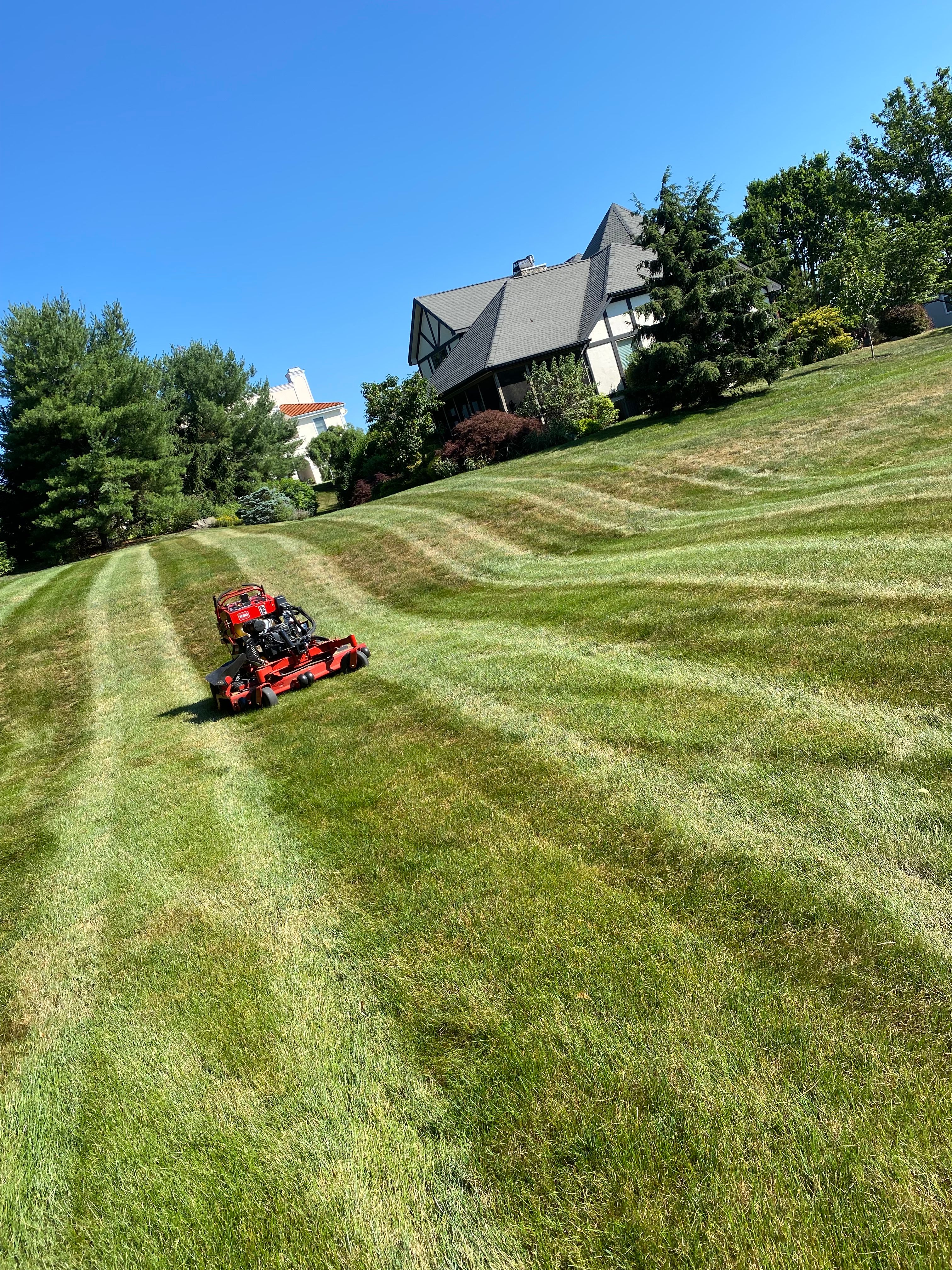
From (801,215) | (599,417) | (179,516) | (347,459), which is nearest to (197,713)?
(599,417)

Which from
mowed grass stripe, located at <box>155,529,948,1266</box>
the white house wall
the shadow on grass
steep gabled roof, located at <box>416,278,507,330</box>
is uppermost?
steep gabled roof, located at <box>416,278,507,330</box>

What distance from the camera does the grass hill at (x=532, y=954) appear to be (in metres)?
2.53

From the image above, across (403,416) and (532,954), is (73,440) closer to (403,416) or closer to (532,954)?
(403,416)

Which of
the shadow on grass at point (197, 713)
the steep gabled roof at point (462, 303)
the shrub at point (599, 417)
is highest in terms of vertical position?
the steep gabled roof at point (462, 303)

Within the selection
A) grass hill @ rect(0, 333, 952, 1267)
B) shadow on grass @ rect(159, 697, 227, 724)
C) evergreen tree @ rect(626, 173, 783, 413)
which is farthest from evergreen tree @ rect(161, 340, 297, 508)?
grass hill @ rect(0, 333, 952, 1267)

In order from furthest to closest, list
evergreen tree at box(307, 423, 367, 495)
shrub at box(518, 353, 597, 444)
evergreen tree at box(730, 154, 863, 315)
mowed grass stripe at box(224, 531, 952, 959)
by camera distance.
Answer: evergreen tree at box(730, 154, 863, 315), evergreen tree at box(307, 423, 367, 495), shrub at box(518, 353, 597, 444), mowed grass stripe at box(224, 531, 952, 959)

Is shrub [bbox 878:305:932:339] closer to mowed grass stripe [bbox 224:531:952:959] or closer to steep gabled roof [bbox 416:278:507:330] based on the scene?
steep gabled roof [bbox 416:278:507:330]

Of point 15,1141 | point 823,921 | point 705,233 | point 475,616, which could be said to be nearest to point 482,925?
point 823,921

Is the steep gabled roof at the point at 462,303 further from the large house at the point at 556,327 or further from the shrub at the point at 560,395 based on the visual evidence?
the shrub at the point at 560,395

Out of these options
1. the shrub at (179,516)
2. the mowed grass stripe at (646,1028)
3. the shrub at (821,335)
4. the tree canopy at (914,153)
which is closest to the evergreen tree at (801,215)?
the tree canopy at (914,153)

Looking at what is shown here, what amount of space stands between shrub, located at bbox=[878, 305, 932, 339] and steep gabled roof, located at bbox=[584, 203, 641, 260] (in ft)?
47.2

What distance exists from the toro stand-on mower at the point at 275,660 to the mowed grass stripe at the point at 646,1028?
4.87 metres

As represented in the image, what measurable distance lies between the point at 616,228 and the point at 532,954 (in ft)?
157

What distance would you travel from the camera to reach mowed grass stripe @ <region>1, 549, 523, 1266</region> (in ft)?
8.75
